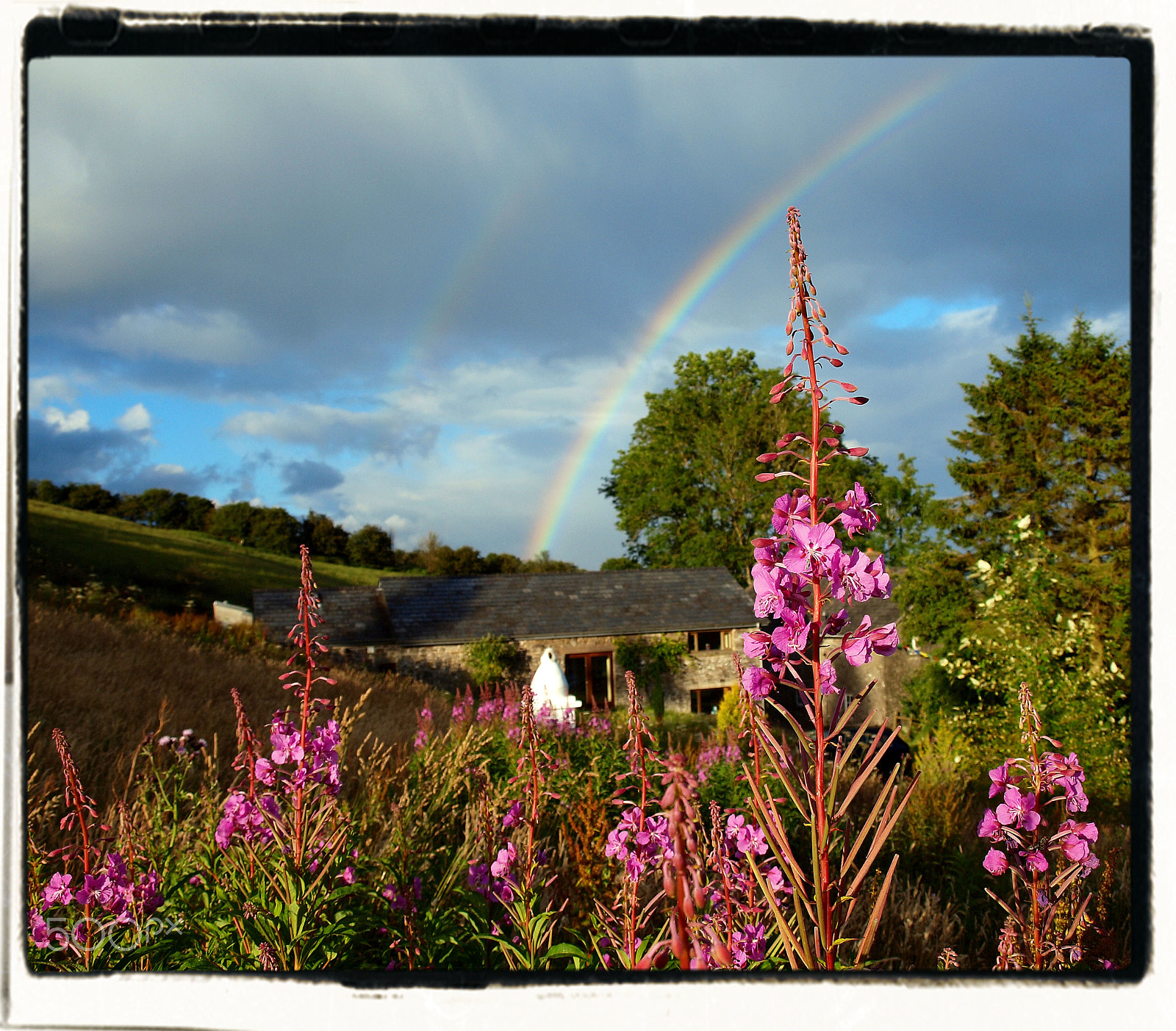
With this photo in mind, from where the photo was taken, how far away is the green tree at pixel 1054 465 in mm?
4254

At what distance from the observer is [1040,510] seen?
10359mm

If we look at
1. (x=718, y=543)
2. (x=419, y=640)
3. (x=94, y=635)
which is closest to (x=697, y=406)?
(x=718, y=543)

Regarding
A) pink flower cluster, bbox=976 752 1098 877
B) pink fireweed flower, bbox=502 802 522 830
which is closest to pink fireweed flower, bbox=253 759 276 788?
pink fireweed flower, bbox=502 802 522 830

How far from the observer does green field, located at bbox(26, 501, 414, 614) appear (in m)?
26.6

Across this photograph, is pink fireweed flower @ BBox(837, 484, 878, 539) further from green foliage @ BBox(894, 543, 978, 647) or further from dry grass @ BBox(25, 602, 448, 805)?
green foliage @ BBox(894, 543, 978, 647)

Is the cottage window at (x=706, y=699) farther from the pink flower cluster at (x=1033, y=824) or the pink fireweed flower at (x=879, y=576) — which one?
the pink fireweed flower at (x=879, y=576)

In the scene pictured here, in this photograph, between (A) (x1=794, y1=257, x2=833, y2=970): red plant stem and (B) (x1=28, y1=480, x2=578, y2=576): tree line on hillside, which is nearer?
(A) (x1=794, y1=257, x2=833, y2=970): red plant stem

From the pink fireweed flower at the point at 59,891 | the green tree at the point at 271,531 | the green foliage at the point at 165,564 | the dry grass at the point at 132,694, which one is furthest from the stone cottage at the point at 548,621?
the pink fireweed flower at the point at 59,891

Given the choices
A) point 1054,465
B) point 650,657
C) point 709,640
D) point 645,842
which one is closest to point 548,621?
point 650,657

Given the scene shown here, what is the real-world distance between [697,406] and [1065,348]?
24.4m

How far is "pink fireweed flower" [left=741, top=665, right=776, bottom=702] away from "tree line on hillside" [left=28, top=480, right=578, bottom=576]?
33624 millimetres

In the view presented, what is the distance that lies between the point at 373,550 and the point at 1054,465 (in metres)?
38.2

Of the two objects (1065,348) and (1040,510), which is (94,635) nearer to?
(1040,510)

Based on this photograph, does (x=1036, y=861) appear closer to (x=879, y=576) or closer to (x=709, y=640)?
(x=879, y=576)
